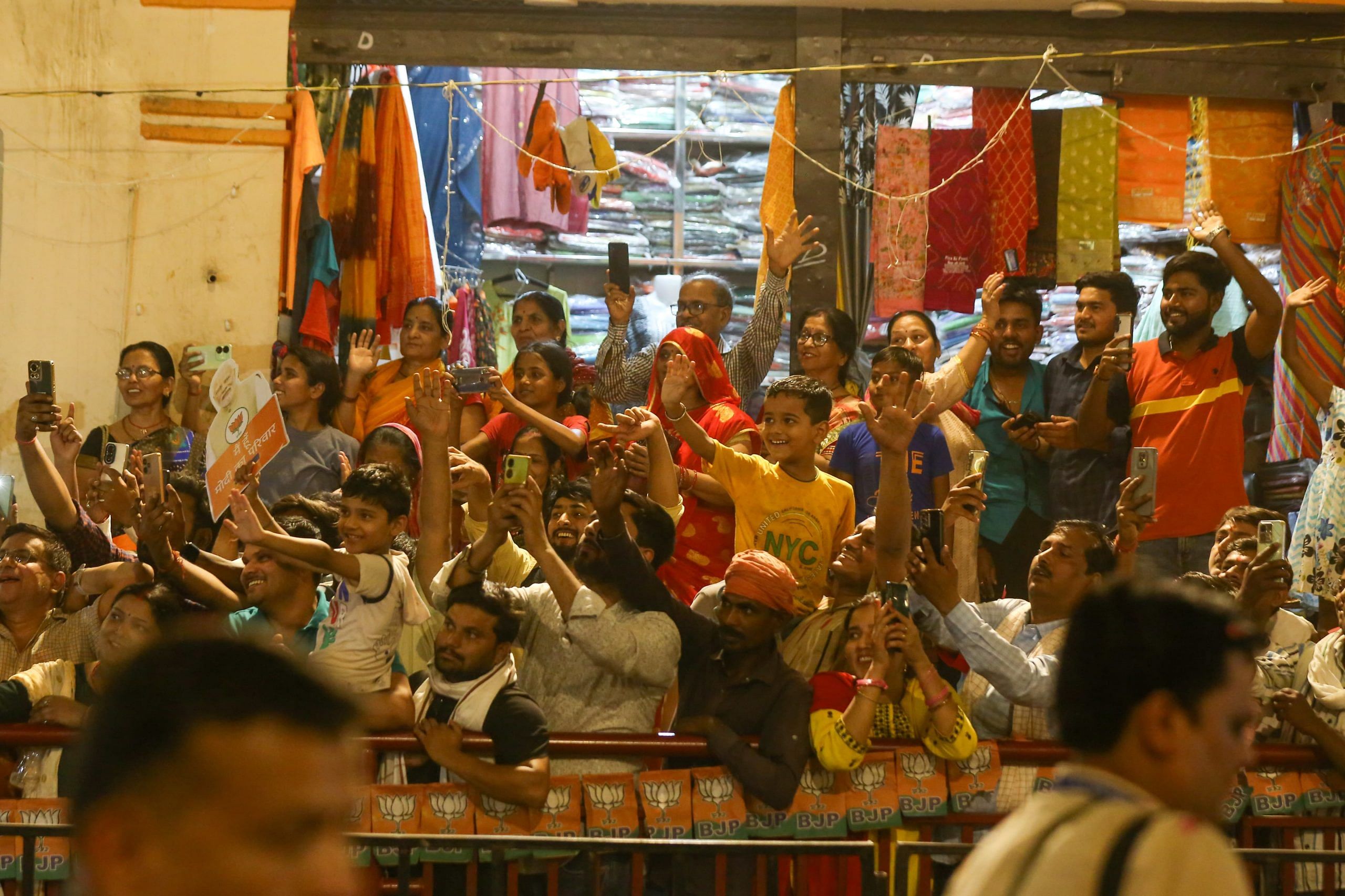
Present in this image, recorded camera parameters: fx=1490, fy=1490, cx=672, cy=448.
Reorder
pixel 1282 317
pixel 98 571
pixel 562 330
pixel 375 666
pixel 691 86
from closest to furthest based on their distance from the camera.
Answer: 1. pixel 375 666
2. pixel 98 571
3. pixel 1282 317
4. pixel 562 330
5. pixel 691 86

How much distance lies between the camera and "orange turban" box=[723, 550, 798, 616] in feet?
14.3

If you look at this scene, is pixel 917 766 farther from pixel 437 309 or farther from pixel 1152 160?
pixel 1152 160

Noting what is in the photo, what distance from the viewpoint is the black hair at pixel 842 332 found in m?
6.27

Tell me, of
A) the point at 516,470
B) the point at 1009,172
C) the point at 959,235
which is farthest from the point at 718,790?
the point at 1009,172

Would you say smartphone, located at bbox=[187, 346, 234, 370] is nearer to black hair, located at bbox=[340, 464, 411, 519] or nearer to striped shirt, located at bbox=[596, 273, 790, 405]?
striped shirt, located at bbox=[596, 273, 790, 405]

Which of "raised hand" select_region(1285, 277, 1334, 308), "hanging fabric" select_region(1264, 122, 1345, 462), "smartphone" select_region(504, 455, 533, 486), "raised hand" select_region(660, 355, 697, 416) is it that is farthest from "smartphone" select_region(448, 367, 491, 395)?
"hanging fabric" select_region(1264, 122, 1345, 462)

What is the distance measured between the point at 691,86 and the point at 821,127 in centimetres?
169

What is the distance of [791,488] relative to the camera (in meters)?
5.18

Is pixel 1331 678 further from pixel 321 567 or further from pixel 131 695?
pixel 131 695

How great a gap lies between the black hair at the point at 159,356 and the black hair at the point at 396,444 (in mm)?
1289

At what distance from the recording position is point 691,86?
28.2 feet

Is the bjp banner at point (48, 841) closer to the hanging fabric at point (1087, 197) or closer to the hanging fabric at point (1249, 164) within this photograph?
the hanging fabric at point (1087, 197)

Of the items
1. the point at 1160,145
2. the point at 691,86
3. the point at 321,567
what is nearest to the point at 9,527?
the point at 321,567

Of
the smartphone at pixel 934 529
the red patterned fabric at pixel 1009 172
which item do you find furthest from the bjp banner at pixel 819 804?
the red patterned fabric at pixel 1009 172
